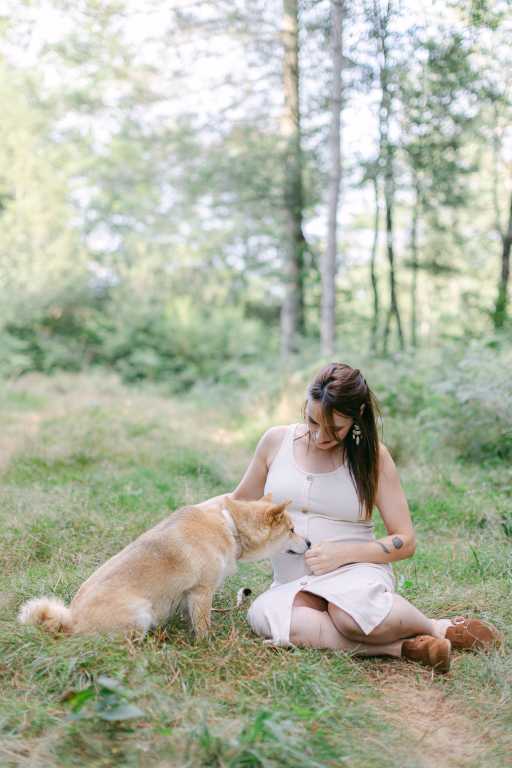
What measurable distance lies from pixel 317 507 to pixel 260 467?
441mm

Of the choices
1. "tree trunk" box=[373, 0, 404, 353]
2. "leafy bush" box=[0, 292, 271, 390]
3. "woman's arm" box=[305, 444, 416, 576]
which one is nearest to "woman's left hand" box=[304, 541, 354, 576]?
"woman's arm" box=[305, 444, 416, 576]

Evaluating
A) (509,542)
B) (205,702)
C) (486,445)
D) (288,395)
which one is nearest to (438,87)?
(288,395)

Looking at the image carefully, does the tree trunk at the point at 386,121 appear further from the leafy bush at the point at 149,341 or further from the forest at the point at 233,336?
the leafy bush at the point at 149,341

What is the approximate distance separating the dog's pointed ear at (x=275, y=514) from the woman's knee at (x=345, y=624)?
484mm

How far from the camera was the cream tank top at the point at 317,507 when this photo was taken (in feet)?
11.3

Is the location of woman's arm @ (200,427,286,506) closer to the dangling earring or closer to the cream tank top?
the cream tank top

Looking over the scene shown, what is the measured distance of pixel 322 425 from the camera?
3.29 metres

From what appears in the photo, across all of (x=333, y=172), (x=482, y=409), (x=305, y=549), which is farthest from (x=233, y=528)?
(x=333, y=172)

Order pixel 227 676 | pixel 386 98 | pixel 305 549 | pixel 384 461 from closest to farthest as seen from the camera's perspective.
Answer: pixel 227 676 → pixel 305 549 → pixel 384 461 → pixel 386 98

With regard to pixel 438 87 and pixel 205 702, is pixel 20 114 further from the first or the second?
pixel 205 702

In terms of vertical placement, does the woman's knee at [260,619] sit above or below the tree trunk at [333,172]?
below

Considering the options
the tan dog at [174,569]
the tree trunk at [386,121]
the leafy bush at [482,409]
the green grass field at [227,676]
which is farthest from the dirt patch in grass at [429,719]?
the tree trunk at [386,121]

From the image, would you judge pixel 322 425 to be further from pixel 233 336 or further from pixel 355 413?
pixel 233 336

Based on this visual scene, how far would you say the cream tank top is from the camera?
3.44m
